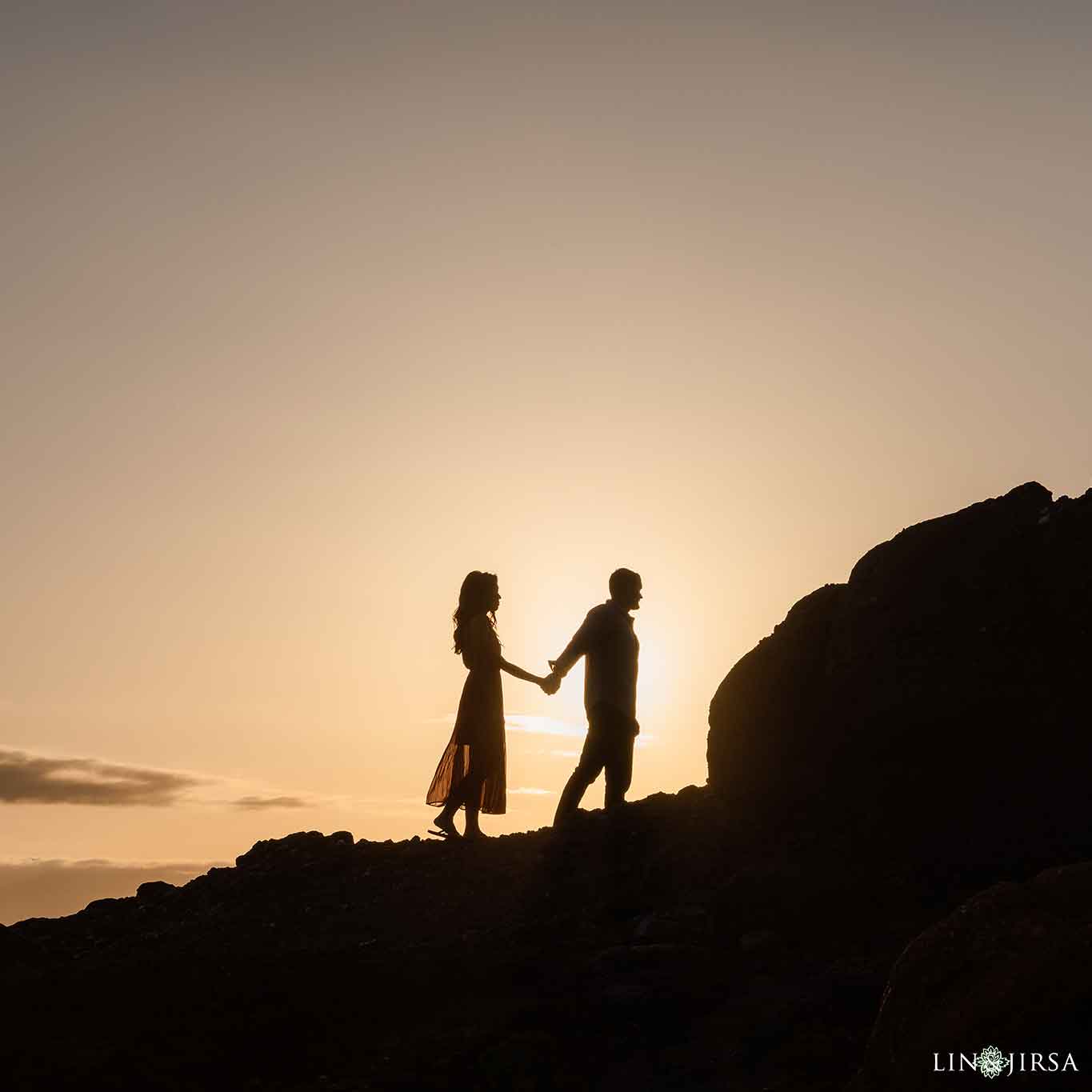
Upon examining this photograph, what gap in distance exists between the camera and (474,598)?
1611 cm

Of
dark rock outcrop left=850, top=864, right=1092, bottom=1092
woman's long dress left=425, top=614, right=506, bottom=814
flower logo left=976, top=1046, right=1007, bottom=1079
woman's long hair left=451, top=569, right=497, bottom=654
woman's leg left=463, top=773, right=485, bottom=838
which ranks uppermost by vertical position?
woman's long hair left=451, top=569, right=497, bottom=654

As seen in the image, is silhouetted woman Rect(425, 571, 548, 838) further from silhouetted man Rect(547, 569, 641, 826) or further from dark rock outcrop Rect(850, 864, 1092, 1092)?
dark rock outcrop Rect(850, 864, 1092, 1092)

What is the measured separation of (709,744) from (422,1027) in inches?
182

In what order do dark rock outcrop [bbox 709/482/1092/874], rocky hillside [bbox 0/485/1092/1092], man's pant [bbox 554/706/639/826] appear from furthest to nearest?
man's pant [bbox 554/706/639/826], dark rock outcrop [bbox 709/482/1092/874], rocky hillside [bbox 0/485/1092/1092]

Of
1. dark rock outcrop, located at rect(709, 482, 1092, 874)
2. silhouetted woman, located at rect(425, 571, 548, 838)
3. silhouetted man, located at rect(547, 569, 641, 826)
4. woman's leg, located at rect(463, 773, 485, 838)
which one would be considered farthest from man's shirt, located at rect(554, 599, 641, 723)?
dark rock outcrop, located at rect(709, 482, 1092, 874)

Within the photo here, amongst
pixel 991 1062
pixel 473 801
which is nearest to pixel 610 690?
pixel 473 801

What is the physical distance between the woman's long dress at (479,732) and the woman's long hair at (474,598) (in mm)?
76

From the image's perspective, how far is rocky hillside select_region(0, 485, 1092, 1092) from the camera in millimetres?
11000

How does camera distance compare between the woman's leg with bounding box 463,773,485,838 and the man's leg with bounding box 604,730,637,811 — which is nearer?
the man's leg with bounding box 604,730,637,811

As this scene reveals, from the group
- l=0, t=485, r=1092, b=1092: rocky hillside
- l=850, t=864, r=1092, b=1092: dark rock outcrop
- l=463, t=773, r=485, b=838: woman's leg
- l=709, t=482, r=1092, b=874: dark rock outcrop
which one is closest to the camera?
l=850, t=864, r=1092, b=1092: dark rock outcrop

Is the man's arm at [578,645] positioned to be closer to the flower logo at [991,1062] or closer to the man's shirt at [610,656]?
the man's shirt at [610,656]

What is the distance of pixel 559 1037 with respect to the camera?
11.0 m

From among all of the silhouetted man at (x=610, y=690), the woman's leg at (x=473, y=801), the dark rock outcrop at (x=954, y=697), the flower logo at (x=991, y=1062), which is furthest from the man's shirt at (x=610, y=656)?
the flower logo at (x=991, y=1062)

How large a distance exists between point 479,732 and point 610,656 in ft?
5.71
